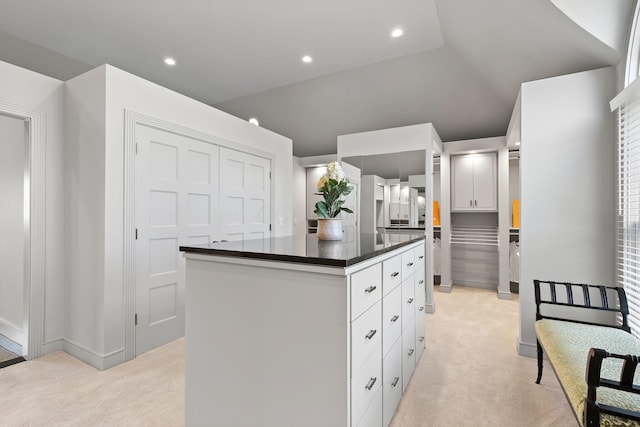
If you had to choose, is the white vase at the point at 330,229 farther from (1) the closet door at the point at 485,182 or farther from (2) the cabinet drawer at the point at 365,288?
(1) the closet door at the point at 485,182

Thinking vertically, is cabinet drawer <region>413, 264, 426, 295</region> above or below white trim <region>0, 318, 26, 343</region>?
above

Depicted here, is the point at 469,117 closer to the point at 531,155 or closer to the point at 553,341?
the point at 531,155

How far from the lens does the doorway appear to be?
286 centimetres

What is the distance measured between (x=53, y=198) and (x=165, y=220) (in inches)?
36.1

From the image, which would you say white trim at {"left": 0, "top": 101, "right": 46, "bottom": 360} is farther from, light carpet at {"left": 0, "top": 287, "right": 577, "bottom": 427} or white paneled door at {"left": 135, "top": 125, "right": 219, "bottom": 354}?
white paneled door at {"left": 135, "top": 125, "right": 219, "bottom": 354}

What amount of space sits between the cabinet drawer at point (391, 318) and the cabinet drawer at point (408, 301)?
0.09 m

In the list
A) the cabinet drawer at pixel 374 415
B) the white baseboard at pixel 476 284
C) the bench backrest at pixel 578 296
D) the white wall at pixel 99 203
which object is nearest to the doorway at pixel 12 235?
the white wall at pixel 99 203

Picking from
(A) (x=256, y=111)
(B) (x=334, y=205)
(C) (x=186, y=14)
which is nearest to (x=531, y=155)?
(B) (x=334, y=205)

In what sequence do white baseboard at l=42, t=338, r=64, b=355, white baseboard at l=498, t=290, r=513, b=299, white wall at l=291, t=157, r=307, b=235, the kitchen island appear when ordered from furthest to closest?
white wall at l=291, t=157, r=307, b=235
white baseboard at l=498, t=290, r=513, b=299
white baseboard at l=42, t=338, r=64, b=355
the kitchen island

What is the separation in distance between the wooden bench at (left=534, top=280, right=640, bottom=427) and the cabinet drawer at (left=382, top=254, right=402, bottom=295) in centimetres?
88

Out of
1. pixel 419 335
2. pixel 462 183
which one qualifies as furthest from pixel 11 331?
pixel 462 183

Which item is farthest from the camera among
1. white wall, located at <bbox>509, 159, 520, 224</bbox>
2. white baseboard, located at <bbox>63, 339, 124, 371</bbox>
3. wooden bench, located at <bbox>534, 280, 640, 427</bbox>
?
white wall, located at <bbox>509, 159, 520, 224</bbox>

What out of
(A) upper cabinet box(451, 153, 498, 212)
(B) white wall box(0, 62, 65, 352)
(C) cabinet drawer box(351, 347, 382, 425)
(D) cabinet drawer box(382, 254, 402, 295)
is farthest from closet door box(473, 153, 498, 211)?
(B) white wall box(0, 62, 65, 352)

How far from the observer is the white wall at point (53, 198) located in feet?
8.56
